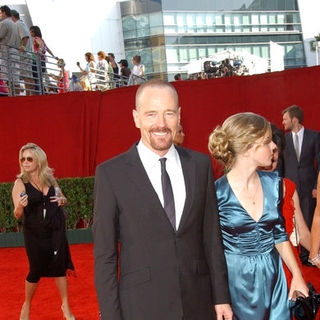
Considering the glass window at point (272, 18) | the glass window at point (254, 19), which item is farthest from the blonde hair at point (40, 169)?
the glass window at point (272, 18)

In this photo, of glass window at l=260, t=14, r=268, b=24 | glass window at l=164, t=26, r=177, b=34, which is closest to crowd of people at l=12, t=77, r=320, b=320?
glass window at l=164, t=26, r=177, b=34

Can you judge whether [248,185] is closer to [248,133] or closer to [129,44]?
[248,133]

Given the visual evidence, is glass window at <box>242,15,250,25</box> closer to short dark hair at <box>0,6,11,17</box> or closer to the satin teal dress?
short dark hair at <box>0,6,11,17</box>

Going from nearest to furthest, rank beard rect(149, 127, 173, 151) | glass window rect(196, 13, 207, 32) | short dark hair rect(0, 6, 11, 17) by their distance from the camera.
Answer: beard rect(149, 127, 173, 151) → short dark hair rect(0, 6, 11, 17) → glass window rect(196, 13, 207, 32)

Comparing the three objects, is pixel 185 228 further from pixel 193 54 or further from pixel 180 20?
pixel 180 20

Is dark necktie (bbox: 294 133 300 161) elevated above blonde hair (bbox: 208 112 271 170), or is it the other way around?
blonde hair (bbox: 208 112 271 170)

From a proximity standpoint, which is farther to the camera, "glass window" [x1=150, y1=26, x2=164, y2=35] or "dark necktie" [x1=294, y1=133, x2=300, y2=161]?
"glass window" [x1=150, y1=26, x2=164, y2=35]

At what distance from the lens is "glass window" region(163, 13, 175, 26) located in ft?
116

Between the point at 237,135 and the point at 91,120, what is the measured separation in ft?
29.1

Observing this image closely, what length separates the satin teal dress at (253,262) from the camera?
10.4 ft

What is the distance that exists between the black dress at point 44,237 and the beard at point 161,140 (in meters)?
3.01

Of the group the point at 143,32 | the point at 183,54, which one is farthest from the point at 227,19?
the point at 143,32

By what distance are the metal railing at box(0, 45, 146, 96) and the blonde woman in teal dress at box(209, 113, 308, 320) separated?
890 cm

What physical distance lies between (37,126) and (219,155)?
9179 mm
